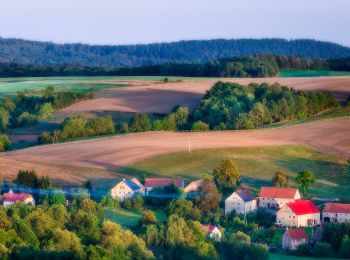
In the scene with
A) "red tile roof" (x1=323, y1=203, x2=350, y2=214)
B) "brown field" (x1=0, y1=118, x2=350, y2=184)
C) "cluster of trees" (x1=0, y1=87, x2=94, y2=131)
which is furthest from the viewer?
"cluster of trees" (x1=0, y1=87, x2=94, y2=131)

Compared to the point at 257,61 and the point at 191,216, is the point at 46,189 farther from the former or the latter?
the point at 257,61

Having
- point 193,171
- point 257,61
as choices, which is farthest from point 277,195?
point 257,61

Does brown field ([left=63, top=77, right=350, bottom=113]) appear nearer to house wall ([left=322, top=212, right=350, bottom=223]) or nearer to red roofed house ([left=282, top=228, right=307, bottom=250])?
house wall ([left=322, top=212, right=350, bottom=223])

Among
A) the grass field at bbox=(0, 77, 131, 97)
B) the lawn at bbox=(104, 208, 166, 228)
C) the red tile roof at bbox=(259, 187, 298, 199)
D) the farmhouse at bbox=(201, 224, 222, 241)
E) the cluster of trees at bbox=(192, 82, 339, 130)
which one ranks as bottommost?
the lawn at bbox=(104, 208, 166, 228)

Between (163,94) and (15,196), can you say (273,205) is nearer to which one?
(15,196)

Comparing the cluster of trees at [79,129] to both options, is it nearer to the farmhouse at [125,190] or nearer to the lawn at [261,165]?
the lawn at [261,165]

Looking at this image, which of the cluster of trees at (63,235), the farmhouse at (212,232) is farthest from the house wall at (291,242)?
the cluster of trees at (63,235)

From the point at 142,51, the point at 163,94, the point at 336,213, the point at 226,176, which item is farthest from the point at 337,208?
the point at 142,51

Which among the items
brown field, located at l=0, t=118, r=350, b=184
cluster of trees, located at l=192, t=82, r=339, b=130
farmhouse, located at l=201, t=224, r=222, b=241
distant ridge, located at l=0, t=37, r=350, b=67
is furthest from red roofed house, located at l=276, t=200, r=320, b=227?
distant ridge, located at l=0, t=37, r=350, b=67
